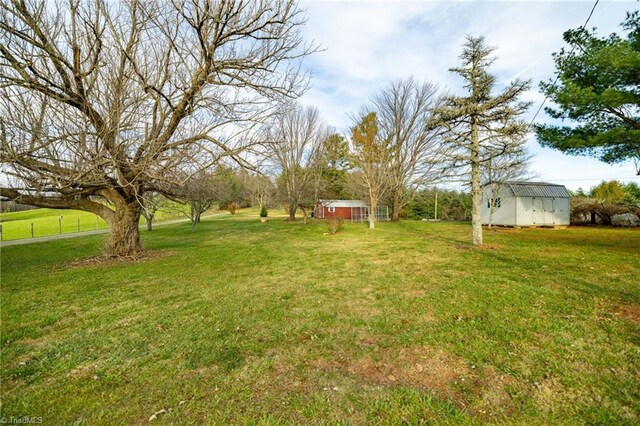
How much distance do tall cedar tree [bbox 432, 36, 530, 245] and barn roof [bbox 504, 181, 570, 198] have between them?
10.2m

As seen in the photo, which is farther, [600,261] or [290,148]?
[290,148]

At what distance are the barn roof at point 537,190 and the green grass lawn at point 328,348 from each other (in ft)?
46.4

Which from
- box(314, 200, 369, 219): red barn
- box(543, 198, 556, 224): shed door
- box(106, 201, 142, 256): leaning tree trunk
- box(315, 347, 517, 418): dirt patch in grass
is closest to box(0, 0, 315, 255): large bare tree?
box(106, 201, 142, 256): leaning tree trunk

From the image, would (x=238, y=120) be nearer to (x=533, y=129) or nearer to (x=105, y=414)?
(x=105, y=414)

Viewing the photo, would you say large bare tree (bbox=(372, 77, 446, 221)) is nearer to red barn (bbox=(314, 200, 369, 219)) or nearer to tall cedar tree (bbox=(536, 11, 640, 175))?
red barn (bbox=(314, 200, 369, 219))

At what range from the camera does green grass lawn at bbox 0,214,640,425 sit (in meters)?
2.20

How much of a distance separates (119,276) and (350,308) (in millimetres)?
5602

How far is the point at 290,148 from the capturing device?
80.6 ft

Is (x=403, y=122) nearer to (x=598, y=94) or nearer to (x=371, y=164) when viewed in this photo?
(x=371, y=164)

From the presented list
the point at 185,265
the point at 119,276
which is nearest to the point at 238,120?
the point at 185,265

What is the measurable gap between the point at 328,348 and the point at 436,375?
1123 millimetres

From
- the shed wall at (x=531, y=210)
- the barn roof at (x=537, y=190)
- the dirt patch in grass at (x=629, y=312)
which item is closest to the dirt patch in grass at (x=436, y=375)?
the dirt patch in grass at (x=629, y=312)

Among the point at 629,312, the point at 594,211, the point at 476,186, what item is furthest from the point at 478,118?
the point at 594,211

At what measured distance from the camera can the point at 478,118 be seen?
1033 cm
